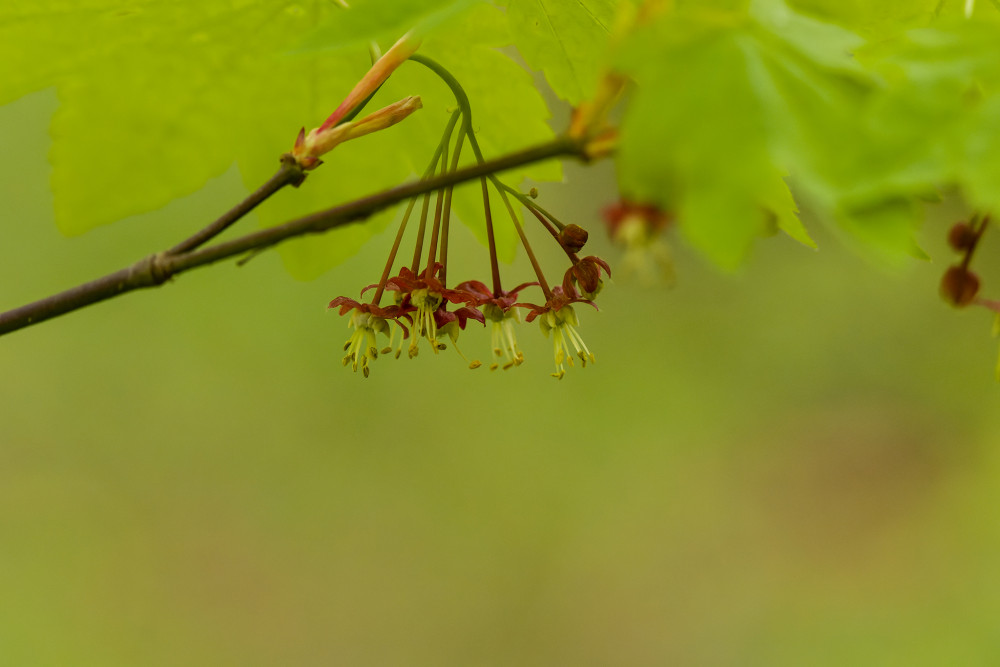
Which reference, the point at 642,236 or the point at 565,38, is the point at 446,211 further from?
the point at 642,236

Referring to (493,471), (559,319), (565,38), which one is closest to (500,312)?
(559,319)

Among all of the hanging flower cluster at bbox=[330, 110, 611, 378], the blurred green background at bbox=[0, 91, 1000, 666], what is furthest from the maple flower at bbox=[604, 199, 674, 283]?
the blurred green background at bbox=[0, 91, 1000, 666]

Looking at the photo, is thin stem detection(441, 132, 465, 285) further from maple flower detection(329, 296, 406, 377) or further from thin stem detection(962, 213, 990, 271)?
thin stem detection(962, 213, 990, 271)

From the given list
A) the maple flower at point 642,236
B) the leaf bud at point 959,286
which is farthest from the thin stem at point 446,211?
the leaf bud at point 959,286

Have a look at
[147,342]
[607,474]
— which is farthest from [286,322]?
[607,474]

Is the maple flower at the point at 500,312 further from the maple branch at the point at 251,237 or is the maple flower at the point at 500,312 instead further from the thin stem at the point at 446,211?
the maple branch at the point at 251,237
